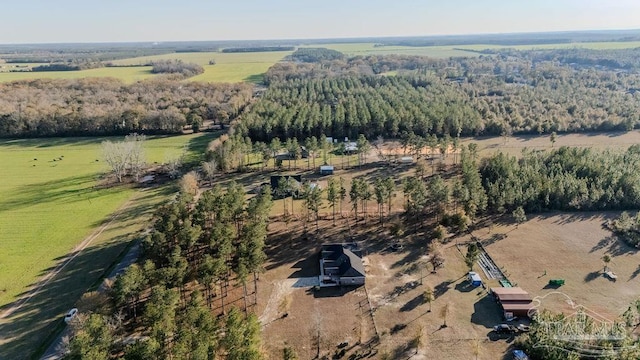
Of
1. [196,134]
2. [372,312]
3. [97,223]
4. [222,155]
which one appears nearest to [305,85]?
[196,134]

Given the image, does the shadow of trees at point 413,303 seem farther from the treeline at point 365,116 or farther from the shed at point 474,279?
the treeline at point 365,116

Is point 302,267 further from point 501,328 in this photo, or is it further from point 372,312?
point 501,328

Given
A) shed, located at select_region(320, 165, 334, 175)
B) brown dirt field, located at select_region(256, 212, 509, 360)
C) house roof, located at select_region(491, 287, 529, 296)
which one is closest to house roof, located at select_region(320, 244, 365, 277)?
brown dirt field, located at select_region(256, 212, 509, 360)

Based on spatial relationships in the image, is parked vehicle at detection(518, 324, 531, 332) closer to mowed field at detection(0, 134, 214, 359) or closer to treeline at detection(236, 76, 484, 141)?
mowed field at detection(0, 134, 214, 359)

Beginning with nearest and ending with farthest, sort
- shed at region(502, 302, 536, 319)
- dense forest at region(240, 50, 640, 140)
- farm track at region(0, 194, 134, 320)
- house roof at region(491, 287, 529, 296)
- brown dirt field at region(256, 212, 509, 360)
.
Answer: brown dirt field at region(256, 212, 509, 360) → shed at region(502, 302, 536, 319) → house roof at region(491, 287, 529, 296) → farm track at region(0, 194, 134, 320) → dense forest at region(240, 50, 640, 140)

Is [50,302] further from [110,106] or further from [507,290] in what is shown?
[110,106]

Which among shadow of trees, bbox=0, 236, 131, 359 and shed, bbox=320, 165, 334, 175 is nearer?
shadow of trees, bbox=0, 236, 131, 359

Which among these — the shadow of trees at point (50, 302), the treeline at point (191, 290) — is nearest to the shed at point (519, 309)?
the treeline at point (191, 290)
